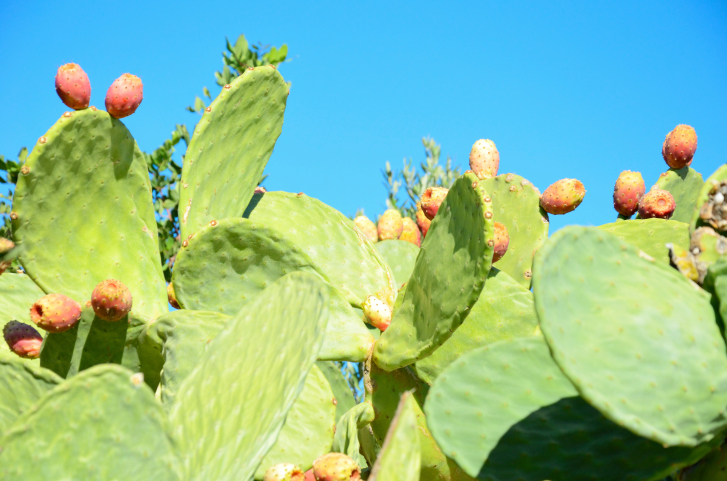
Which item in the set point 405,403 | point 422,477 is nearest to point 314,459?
point 422,477

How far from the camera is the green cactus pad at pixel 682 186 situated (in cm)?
225

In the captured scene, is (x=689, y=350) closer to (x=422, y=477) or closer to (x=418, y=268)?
(x=418, y=268)

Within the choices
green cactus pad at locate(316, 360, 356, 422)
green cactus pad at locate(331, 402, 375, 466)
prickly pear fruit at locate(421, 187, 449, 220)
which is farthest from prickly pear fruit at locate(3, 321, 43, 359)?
Answer: prickly pear fruit at locate(421, 187, 449, 220)

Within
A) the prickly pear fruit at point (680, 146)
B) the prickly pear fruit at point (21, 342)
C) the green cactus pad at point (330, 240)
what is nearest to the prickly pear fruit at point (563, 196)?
the prickly pear fruit at point (680, 146)

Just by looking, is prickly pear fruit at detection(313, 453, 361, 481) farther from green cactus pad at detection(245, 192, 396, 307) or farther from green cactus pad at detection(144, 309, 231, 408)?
green cactus pad at detection(245, 192, 396, 307)

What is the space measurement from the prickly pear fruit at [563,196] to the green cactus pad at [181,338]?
1.01 m

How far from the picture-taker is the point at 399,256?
2.61 meters

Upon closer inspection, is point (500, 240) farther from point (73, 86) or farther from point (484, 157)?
point (73, 86)

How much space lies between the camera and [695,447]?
114 centimetres

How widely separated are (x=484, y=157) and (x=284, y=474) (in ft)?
4.39

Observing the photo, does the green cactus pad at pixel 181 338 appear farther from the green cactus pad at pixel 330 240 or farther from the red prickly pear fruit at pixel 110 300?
the green cactus pad at pixel 330 240

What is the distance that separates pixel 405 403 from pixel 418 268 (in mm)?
794

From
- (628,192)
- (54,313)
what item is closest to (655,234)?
(628,192)

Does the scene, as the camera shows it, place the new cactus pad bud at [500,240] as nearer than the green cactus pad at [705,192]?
No
